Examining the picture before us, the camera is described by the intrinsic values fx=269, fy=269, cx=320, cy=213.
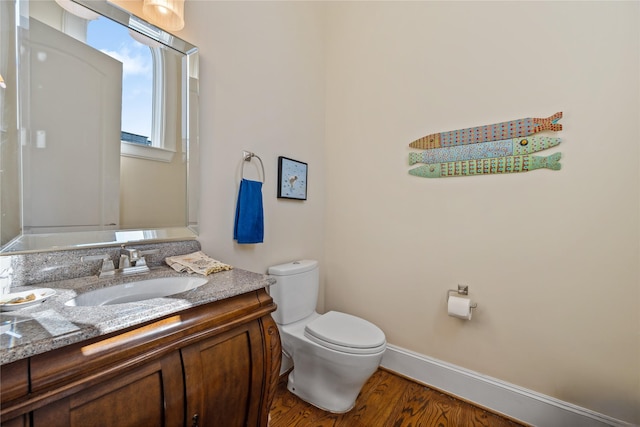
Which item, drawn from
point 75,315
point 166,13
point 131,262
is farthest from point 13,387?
point 166,13

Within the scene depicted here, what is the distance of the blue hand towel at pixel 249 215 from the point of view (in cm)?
151

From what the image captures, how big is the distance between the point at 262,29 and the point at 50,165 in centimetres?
138

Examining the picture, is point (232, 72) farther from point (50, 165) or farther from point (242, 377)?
point (242, 377)

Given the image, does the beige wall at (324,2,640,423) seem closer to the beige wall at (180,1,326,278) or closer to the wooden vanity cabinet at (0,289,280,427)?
the beige wall at (180,1,326,278)

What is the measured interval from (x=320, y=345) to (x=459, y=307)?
33.4 inches

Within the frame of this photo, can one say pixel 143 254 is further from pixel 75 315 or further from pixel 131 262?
pixel 75 315

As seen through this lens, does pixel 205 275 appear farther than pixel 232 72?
No

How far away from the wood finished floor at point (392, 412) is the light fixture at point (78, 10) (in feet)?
6.73

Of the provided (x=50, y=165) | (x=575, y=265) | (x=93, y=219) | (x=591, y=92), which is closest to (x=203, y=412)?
(x=93, y=219)

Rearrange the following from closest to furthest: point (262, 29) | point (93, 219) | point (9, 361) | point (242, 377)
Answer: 1. point (9, 361)
2. point (242, 377)
3. point (93, 219)
4. point (262, 29)

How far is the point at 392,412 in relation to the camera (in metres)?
1.56

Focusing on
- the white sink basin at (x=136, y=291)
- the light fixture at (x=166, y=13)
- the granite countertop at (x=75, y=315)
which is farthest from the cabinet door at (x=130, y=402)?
the light fixture at (x=166, y=13)

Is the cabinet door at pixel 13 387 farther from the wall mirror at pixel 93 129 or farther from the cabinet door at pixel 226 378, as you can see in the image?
the wall mirror at pixel 93 129

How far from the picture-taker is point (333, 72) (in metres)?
2.27
